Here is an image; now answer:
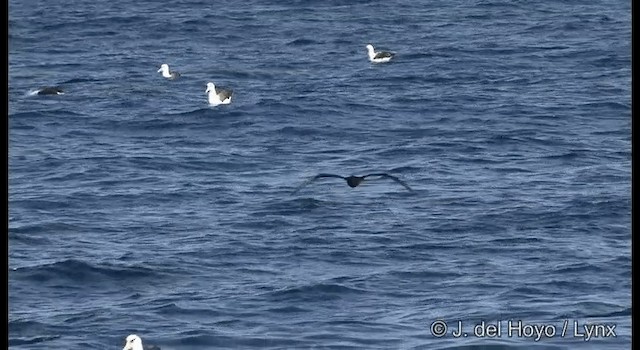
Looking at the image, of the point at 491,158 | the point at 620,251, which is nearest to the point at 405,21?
the point at 491,158

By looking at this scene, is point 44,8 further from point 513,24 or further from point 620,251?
point 620,251

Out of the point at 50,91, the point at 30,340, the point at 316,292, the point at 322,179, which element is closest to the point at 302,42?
the point at 50,91

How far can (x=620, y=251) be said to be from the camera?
29.4m

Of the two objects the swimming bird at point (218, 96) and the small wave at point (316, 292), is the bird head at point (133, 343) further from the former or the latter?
the swimming bird at point (218, 96)

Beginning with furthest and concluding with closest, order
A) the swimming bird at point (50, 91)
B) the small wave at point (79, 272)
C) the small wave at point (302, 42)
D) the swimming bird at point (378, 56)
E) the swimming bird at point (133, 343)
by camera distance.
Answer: the small wave at point (302, 42)
the swimming bird at point (378, 56)
the swimming bird at point (50, 91)
the small wave at point (79, 272)
the swimming bird at point (133, 343)

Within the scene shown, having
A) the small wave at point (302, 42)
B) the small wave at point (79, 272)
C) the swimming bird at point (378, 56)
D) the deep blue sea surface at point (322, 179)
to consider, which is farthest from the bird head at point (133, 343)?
the small wave at point (302, 42)

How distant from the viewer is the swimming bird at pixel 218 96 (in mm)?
42969

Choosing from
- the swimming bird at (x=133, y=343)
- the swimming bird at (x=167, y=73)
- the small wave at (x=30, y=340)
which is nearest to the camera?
the swimming bird at (x=133, y=343)

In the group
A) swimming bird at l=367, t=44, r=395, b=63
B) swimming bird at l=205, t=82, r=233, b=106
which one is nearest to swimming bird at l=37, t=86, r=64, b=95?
swimming bird at l=205, t=82, r=233, b=106

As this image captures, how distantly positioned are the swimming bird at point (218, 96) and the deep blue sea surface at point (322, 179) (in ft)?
1.26

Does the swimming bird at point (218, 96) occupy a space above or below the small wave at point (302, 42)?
above

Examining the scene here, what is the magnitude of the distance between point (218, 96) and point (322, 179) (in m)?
7.49

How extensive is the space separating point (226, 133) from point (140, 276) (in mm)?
12735

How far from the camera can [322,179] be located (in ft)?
119
